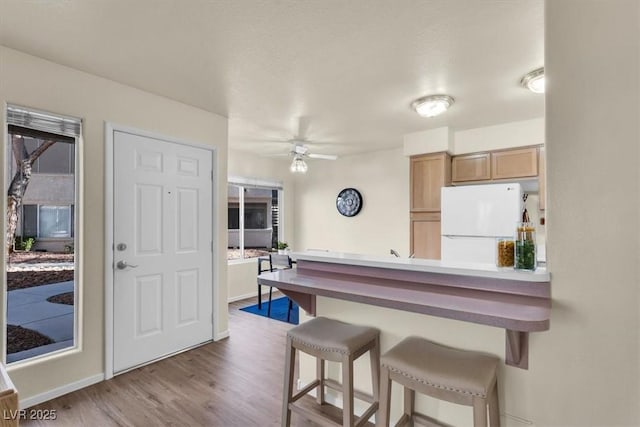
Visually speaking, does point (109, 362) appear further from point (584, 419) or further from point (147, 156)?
point (584, 419)

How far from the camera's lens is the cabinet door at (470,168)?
3.64 meters

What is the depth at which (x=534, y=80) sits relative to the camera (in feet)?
7.66

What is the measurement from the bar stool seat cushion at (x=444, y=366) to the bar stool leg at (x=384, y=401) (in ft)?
0.18

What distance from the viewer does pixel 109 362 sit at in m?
2.49

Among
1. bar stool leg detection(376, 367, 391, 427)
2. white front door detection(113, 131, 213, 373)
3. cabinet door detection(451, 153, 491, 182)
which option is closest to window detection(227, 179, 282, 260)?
white front door detection(113, 131, 213, 373)

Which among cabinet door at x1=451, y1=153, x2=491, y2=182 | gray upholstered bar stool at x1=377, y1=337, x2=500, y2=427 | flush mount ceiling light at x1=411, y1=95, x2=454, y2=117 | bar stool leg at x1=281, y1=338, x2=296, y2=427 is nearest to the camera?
gray upholstered bar stool at x1=377, y1=337, x2=500, y2=427

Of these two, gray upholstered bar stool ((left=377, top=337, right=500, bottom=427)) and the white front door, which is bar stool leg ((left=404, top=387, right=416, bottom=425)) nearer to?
gray upholstered bar stool ((left=377, top=337, right=500, bottom=427))

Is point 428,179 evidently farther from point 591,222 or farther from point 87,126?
point 87,126

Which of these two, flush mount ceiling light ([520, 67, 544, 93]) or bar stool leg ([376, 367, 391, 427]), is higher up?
flush mount ceiling light ([520, 67, 544, 93])

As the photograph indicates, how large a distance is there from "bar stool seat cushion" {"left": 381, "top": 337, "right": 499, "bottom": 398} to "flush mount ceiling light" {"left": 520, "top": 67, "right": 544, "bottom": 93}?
2014mm

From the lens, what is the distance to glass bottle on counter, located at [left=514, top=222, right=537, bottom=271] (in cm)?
138

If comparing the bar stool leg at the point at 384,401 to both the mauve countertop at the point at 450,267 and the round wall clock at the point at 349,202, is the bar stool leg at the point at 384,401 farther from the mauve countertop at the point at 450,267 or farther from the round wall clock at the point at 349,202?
the round wall clock at the point at 349,202

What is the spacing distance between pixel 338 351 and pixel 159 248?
6.65 ft

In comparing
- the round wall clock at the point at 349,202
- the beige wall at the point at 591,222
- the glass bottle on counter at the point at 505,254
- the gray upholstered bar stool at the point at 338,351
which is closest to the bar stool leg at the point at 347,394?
the gray upholstered bar stool at the point at 338,351
